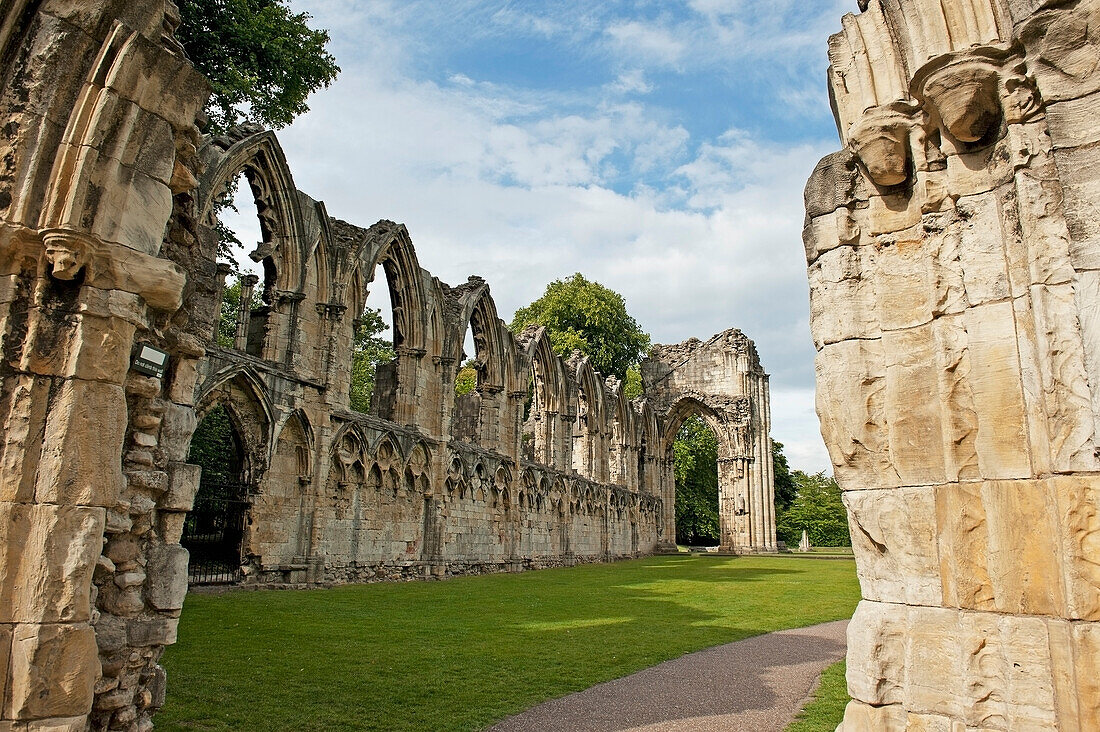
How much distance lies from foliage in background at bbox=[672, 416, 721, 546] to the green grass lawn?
87.4 ft

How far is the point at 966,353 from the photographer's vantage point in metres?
2.95

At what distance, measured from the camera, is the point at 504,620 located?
9.30 m

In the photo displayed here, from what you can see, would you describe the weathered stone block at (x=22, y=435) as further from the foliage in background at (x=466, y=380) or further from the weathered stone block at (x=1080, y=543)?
the foliage in background at (x=466, y=380)

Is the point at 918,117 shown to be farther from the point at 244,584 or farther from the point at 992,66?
the point at 244,584

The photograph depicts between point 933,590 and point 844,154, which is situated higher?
point 844,154

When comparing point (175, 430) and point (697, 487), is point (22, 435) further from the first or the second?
point (697, 487)

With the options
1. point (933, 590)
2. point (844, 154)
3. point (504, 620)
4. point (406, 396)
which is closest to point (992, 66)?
point (844, 154)

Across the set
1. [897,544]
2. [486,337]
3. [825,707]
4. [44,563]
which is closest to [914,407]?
[897,544]

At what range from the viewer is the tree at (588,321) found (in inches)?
1518

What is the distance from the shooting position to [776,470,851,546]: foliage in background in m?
48.3

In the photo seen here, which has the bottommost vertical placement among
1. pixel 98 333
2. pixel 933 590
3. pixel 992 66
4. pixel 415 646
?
pixel 415 646

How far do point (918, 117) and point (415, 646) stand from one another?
6.18 metres

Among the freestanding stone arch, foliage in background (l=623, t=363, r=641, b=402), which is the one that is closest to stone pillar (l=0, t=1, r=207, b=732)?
the freestanding stone arch

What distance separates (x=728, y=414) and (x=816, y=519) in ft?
65.3
